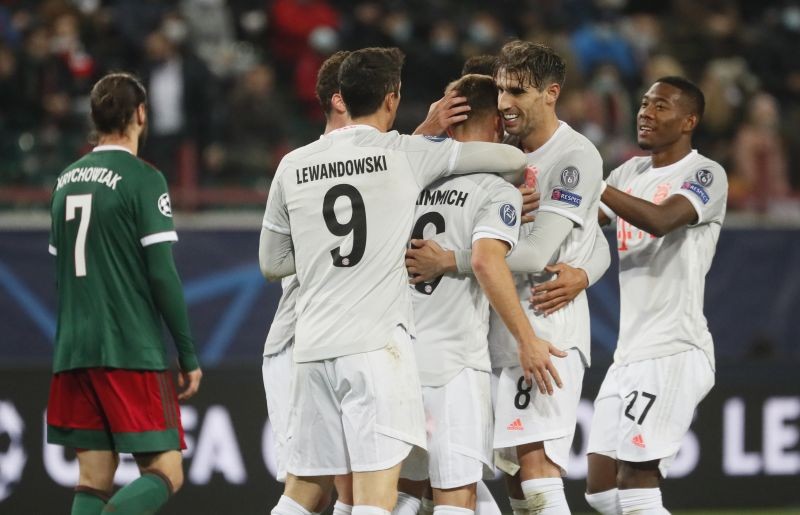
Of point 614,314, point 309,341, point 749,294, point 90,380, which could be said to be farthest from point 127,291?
point 749,294

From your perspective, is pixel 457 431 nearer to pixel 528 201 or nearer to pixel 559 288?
pixel 559 288

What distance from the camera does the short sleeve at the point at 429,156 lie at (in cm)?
502

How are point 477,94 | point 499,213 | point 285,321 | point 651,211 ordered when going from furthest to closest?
point 651,211 → point 285,321 → point 477,94 → point 499,213

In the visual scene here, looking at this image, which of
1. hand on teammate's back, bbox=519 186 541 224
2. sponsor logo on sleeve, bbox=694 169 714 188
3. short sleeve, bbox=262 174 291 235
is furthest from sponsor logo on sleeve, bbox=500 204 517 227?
sponsor logo on sleeve, bbox=694 169 714 188

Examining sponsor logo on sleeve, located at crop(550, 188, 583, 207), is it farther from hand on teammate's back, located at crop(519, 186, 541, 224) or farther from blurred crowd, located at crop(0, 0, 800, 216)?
blurred crowd, located at crop(0, 0, 800, 216)

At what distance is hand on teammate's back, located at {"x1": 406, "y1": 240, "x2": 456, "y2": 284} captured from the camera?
5.17 m

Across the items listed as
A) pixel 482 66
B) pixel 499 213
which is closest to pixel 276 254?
pixel 499 213

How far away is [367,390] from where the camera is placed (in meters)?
4.86

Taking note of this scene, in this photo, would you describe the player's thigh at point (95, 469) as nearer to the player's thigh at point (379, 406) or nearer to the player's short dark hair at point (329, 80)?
the player's thigh at point (379, 406)

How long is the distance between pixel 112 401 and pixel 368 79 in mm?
1796

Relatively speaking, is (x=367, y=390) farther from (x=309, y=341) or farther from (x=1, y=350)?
(x=1, y=350)

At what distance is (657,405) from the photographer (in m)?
5.93

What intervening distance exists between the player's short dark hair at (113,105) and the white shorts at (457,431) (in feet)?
5.86

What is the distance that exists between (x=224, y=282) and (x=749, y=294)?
4726 millimetres
